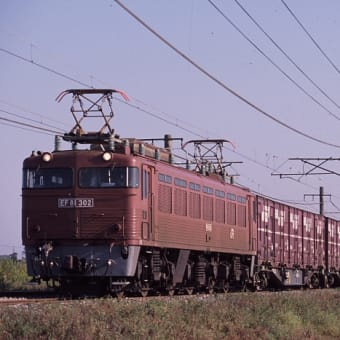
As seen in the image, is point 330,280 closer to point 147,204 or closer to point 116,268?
point 147,204

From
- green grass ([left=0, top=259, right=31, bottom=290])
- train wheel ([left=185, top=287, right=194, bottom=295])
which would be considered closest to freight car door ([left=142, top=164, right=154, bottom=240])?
train wheel ([left=185, top=287, right=194, bottom=295])

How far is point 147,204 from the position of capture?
74.9 ft

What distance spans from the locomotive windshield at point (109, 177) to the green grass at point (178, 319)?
3879mm

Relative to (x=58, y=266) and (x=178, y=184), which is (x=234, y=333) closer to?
(x=58, y=266)

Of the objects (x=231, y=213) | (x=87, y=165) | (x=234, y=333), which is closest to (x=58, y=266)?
(x=87, y=165)

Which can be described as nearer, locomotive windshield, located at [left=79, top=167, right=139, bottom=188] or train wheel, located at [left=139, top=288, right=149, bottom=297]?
locomotive windshield, located at [left=79, top=167, right=139, bottom=188]

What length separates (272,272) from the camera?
36156mm

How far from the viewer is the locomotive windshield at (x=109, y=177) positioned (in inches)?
877

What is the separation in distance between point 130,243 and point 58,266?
6.36ft

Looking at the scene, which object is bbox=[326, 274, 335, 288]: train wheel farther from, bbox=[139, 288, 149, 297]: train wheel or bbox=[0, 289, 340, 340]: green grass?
bbox=[139, 288, 149, 297]: train wheel

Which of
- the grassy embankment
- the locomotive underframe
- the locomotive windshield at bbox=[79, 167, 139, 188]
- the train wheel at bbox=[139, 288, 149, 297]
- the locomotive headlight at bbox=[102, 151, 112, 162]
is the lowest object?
the grassy embankment

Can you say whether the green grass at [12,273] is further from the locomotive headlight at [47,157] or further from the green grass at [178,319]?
the green grass at [178,319]

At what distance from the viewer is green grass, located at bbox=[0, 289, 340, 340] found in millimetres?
13656

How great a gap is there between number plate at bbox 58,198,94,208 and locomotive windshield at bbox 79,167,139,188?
392mm
